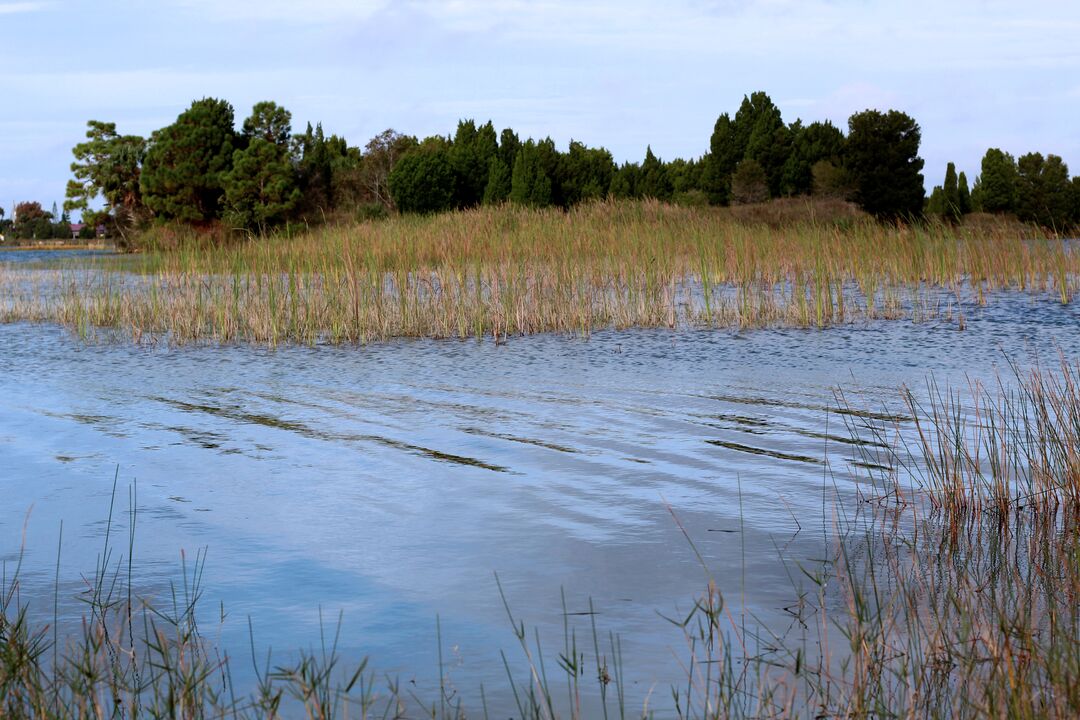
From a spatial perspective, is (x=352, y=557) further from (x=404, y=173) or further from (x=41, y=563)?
(x=404, y=173)

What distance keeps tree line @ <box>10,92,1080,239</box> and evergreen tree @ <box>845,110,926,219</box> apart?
0.04 meters

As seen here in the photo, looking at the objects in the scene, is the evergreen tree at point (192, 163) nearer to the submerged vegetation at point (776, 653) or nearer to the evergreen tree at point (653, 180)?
the evergreen tree at point (653, 180)

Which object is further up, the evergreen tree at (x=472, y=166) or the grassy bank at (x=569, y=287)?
the evergreen tree at (x=472, y=166)

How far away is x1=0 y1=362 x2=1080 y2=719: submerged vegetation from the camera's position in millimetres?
2301

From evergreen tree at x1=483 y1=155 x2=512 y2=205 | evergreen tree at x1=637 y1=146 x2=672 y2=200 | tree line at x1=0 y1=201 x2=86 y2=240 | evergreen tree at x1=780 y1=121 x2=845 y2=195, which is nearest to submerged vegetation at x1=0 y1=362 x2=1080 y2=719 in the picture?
evergreen tree at x1=483 y1=155 x2=512 y2=205

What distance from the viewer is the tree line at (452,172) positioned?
35.6 m

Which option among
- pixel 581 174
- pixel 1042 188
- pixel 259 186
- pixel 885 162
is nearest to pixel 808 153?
pixel 885 162

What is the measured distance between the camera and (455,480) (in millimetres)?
4875

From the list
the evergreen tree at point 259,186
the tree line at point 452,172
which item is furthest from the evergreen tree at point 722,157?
the evergreen tree at point 259,186

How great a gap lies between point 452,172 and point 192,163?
957 centimetres

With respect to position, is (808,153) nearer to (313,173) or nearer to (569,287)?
(313,173)

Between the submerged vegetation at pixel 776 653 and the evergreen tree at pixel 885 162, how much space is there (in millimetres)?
35708

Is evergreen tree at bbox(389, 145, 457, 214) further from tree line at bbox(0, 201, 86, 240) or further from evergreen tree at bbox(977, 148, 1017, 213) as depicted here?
tree line at bbox(0, 201, 86, 240)

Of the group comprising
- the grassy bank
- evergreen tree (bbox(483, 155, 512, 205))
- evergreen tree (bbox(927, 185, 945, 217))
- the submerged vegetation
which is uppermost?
evergreen tree (bbox(483, 155, 512, 205))
